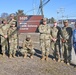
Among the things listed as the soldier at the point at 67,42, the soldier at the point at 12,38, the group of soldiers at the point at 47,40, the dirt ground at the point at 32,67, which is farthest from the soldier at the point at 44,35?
the soldier at the point at 12,38

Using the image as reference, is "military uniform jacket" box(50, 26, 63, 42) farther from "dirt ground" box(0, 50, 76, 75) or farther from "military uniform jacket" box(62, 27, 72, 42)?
"dirt ground" box(0, 50, 76, 75)

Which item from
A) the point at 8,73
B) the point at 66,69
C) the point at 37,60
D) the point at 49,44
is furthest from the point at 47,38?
the point at 8,73

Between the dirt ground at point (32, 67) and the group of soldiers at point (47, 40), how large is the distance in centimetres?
38

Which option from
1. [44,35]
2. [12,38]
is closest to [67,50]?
[44,35]

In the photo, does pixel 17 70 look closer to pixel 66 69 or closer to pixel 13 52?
pixel 66 69

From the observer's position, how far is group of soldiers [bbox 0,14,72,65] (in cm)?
1120

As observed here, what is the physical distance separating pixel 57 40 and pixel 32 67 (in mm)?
1905

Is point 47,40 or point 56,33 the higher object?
point 56,33

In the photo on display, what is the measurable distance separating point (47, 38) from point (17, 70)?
248 cm

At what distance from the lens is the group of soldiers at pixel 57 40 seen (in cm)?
1113

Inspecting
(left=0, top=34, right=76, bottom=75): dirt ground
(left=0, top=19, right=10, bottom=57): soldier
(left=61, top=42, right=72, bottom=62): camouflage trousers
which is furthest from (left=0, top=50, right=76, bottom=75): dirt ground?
(left=0, top=19, right=10, bottom=57): soldier

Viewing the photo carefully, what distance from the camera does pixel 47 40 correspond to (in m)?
11.7

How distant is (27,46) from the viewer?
486 inches

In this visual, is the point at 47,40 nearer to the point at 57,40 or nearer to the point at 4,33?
→ the point at 57,40
